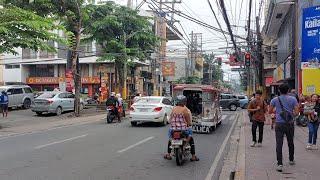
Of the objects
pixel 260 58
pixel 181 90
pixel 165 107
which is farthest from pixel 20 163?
pixel 260 58

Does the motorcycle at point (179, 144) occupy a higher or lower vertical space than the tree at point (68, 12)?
lower

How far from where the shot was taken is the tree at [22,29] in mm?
22797

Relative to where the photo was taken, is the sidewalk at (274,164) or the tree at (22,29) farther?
the tree at (22,29)

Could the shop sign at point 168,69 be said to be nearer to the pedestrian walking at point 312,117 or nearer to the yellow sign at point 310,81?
the yellow sign at point 310,81

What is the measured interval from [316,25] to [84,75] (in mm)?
50776

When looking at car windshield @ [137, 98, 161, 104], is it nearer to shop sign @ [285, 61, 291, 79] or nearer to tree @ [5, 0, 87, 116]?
tree @ [5, 0, 87, 116]

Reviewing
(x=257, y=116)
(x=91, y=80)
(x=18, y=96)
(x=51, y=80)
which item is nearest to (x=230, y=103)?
(x=91, y=80)

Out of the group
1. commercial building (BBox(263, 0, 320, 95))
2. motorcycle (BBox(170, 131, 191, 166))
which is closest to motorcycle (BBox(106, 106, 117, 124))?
commercial building (BBox(263, 0, 320, 95))

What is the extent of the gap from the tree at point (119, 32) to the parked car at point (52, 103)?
8646mm

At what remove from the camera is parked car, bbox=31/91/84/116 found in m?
34.2

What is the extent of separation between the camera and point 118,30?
45.0 m

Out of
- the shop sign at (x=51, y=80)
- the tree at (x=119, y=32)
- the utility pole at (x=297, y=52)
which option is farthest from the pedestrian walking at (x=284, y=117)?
the shop sign at (x=51, y=80)

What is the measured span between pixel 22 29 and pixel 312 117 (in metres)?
14.8

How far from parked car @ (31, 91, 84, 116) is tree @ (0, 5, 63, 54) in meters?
9.79
